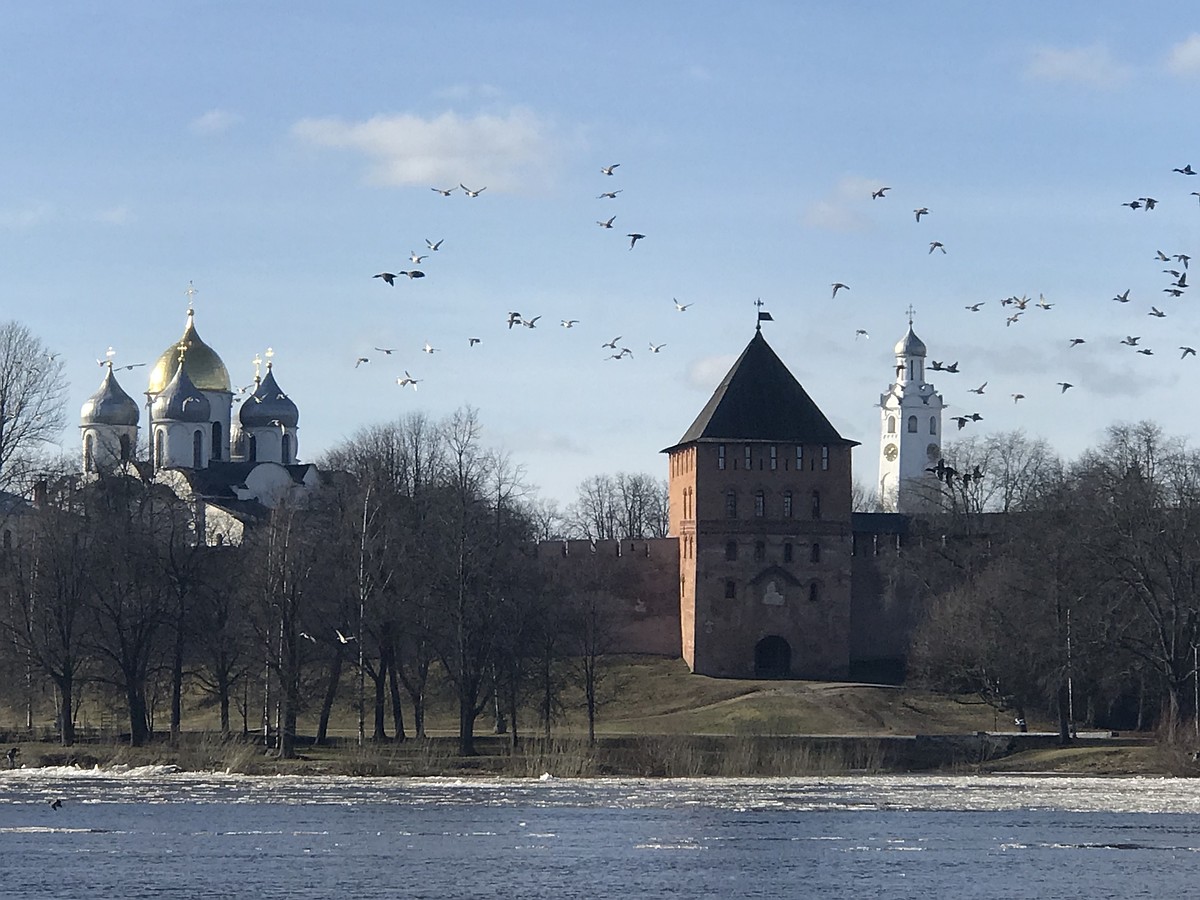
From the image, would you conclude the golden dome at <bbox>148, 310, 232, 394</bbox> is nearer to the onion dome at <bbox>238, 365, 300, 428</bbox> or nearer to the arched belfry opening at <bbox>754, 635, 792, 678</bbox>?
the onion dome at <bbox>238, 365, 300, 428</bbox>

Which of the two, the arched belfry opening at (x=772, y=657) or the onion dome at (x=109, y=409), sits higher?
the onion dome at (x=109, y=409)

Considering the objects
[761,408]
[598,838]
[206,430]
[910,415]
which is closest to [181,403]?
[206,430]

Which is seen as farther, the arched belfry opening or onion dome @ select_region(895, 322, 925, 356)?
onion dome @ select_region(895, 322, 925, 356)

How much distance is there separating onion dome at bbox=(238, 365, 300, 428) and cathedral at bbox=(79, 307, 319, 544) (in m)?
0.04

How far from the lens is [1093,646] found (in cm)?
5794

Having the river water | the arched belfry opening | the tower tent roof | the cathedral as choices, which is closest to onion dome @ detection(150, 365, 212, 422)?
the cathedral

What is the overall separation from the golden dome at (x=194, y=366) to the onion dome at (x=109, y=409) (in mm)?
2539

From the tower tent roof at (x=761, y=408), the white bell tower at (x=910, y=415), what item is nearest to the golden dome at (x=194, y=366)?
the tower tent roof at (x=761, y=408)

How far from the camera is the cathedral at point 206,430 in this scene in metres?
97.1

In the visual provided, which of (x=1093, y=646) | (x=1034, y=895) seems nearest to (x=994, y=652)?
(x=1093, y=646)

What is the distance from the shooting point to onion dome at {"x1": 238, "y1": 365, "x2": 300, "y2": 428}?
10312 centimetres

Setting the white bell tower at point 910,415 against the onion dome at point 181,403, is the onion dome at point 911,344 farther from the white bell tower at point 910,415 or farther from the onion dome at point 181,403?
the onion dome at point 181,403

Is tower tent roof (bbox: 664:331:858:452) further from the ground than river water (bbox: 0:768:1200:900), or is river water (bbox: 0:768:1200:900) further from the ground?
tower tent roof (bbox: 664:331:858:452)

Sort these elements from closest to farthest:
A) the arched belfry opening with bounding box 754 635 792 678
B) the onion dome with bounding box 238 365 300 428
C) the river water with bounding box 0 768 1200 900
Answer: the river water with bounding box 0 768 1200 900
the arched belfry opening with bounding box 754 635 792 678
the onion dome with bounding box 238 365 300 428
